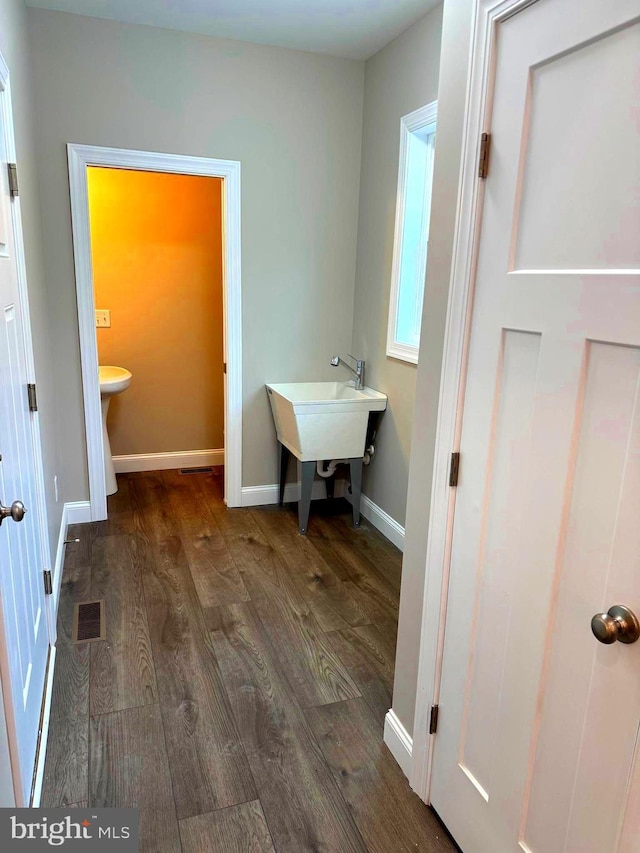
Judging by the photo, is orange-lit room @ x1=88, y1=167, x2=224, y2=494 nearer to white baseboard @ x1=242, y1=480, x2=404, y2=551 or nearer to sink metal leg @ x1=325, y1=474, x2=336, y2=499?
white baseboard @ x1=242, y1=480, x2=404, y2=551

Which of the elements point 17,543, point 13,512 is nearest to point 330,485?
point 17,543

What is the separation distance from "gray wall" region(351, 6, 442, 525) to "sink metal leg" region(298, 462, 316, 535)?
452mm

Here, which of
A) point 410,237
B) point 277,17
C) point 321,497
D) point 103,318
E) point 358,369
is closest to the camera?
point 277,17

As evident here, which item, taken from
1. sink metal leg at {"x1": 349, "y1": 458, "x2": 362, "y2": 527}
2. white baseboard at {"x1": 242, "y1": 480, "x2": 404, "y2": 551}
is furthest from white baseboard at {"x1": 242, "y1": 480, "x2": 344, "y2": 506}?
A: sink metal leg at {"x1": 349, "y1": 458, "x2": 362, "y2": 527}

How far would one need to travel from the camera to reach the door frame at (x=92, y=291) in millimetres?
3082

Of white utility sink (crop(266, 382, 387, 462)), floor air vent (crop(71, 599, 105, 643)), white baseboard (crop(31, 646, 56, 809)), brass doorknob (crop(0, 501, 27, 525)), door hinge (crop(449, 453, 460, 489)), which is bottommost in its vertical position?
floor air vent (crop(71, 599, 105, 643))

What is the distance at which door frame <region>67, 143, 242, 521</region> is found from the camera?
10.1ft

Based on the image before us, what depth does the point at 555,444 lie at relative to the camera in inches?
43.9

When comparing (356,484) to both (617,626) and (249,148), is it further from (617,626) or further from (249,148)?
(617,626)

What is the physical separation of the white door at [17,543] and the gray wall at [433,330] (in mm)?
1037

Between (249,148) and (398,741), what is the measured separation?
305 cm

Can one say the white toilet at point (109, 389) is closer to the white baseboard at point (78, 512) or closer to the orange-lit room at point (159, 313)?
the orange-lit room at point (159, 313)

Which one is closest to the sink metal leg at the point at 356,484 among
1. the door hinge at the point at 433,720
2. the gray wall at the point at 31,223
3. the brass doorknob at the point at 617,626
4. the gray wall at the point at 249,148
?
the gray wall at the point at 249,148

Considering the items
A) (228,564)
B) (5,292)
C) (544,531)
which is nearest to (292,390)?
(228,564)
